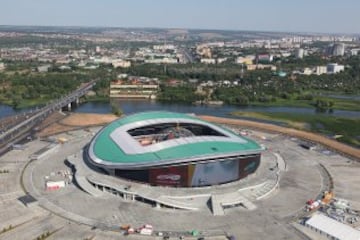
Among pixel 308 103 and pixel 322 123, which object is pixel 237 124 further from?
pixel 308 103

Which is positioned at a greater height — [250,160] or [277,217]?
[250,160]

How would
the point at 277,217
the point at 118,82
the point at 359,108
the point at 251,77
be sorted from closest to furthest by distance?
the point at 277,217, the point at 359,108, the point at 118,82, the point at 251,77

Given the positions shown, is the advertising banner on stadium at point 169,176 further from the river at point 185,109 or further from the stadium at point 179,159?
the river at point 185,109

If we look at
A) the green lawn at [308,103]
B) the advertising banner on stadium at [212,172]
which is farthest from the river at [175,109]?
the advertising banner on stadium at [212,172]

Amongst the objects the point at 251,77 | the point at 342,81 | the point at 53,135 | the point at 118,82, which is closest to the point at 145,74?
the point at 118,82

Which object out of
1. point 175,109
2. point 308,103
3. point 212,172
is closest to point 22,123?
point 175,109

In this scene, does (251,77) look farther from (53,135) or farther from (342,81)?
(53,135)
